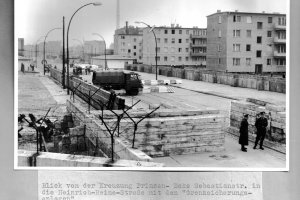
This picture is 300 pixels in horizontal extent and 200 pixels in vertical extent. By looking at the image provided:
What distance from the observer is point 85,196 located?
705cm

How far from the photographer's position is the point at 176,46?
8.80 meters

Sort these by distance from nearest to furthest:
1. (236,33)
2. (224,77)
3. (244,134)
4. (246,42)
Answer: (246,42)
(236,33)
(244,134)
(224,77)

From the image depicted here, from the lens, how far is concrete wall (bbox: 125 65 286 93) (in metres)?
8.48

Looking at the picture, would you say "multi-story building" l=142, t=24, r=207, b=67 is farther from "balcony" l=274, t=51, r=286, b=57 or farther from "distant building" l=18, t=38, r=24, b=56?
"distant building" l=18, t=38, r=24, b=56

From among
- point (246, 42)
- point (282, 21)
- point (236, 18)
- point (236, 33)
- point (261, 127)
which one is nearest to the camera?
point (282, 21)

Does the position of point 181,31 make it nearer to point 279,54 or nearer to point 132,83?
point 132,83

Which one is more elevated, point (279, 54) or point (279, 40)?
point (279, 40)

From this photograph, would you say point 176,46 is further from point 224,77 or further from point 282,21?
point 282,21

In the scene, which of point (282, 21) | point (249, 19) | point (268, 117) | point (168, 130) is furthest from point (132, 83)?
point (282, 21)

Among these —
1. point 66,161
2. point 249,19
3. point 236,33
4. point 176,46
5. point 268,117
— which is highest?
point 249,19

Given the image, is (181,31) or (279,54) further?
(181,31)

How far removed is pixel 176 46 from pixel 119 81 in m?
1.18

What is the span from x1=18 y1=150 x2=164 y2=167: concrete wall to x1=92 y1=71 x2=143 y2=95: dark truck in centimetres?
162

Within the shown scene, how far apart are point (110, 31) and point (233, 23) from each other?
1846 millimetres
